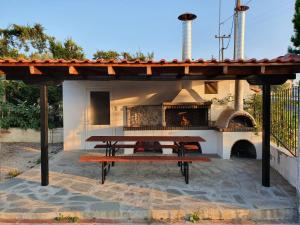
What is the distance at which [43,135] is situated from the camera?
16.0 ft

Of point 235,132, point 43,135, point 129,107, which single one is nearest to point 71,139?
point 129,107

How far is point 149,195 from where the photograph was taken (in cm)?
416

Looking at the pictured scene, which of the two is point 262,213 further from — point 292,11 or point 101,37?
point 101,37

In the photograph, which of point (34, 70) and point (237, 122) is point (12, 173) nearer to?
point (34, 70)

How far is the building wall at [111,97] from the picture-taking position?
8.42 m

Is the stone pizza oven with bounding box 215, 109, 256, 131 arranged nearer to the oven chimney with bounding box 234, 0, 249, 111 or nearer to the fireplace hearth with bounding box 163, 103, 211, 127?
the oven chimney with bounding box 234, 0, 249, 111

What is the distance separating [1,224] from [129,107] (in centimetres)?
548

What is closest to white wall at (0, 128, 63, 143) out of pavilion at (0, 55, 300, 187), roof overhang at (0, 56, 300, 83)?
pavilion at (0, 55, 300, 187)

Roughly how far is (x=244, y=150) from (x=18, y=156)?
786 centimetres

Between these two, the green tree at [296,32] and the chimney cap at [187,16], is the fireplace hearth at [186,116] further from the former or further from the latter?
the green tree at [296,32]

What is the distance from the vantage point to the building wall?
8.42 meters

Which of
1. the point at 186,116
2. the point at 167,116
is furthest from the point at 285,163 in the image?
the point at 167,116

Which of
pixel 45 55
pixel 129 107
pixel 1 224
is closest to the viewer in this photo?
pixel 1 224

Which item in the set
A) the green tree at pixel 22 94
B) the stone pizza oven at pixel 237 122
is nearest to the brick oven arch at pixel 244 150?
the stone pizza oven at pixel 237 122
